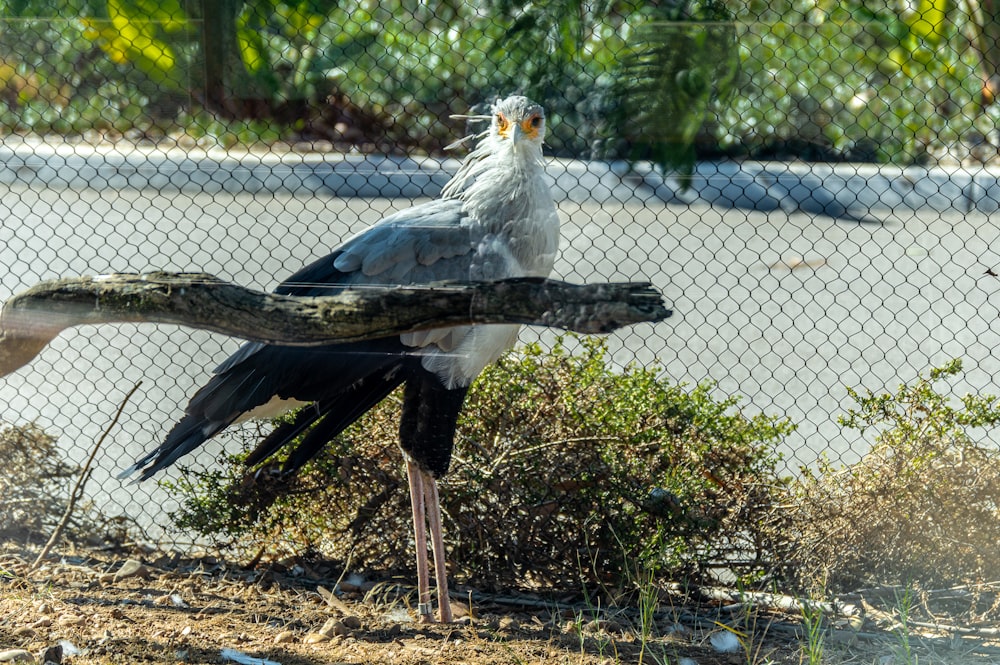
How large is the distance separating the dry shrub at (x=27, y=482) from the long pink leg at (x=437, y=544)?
1497 mm

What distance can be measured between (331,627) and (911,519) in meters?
2.05

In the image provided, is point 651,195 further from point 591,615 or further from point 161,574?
point 161,574

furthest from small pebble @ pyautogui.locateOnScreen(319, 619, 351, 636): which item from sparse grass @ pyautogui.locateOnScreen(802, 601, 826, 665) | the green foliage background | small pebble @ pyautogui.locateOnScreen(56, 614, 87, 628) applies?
the green foliage background

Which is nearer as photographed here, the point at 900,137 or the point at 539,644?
the point at 539,644

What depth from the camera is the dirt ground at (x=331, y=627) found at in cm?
361

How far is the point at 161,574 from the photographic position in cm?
427

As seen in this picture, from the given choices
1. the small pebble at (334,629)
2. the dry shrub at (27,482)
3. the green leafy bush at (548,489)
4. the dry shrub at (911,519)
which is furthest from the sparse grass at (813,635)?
the dry shrub at (27,482)

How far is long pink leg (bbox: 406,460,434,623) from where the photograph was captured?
3.97 meters

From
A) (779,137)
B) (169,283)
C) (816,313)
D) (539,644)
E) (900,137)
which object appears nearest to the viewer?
(169,283)

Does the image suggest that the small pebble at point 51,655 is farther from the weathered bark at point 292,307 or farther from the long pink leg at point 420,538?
the long pink leg at point 420,538

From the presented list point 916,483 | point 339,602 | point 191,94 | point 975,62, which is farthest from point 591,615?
point 975,62

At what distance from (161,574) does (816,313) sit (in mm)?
4226

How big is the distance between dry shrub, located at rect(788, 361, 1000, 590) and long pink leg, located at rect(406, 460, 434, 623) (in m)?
1.31

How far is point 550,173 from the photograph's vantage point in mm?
6227
